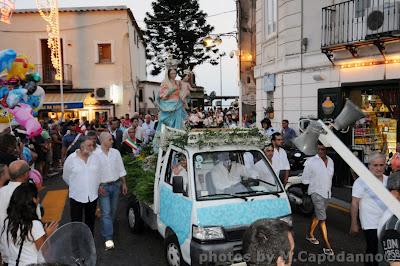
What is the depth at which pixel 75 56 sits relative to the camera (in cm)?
2603

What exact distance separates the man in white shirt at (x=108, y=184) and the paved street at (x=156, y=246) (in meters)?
0.31

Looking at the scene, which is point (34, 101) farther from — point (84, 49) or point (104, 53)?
point (104, 53)

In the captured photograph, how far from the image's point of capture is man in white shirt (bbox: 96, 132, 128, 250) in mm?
6688

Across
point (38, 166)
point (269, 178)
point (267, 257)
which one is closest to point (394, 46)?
point (269, 178)

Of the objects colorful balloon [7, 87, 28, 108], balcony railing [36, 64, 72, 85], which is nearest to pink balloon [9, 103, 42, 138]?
colorful balloon [7, 87, 28, 108]

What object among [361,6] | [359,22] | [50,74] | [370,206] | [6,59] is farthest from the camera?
[50,74]

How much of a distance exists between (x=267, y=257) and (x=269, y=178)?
3675 mm

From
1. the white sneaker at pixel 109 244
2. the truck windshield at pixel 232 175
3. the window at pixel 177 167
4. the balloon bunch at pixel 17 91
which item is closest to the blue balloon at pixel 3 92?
the balloon bunch at pixel 17 91

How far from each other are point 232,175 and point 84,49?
22611 mm

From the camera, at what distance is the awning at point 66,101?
23.9 metres

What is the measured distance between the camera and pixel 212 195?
17.3ft

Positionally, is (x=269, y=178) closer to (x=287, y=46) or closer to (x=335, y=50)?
(x=335, y=50)

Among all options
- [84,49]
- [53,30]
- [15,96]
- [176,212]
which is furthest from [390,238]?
[84,49]

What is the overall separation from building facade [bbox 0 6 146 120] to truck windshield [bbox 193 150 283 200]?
68.8 ft
